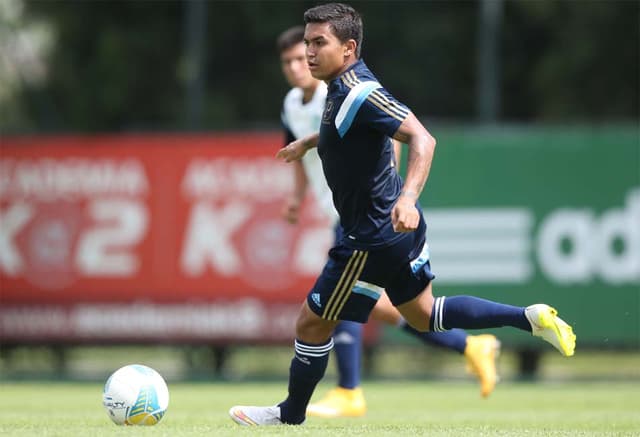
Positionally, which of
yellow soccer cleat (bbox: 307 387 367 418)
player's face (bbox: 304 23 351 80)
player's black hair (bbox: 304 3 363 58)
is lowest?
yellow soccer cleat (bbox: 307 387 367 418)

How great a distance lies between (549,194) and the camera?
50.3 feet

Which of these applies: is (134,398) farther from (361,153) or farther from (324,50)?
(324,50)

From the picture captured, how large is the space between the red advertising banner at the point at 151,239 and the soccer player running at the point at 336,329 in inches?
212

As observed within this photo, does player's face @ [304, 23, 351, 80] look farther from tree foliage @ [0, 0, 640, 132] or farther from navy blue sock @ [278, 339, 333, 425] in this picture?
tree foliage @ [0, 0, 640, 132]

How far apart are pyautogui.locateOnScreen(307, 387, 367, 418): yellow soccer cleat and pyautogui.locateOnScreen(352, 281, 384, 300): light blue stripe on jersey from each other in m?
2.30

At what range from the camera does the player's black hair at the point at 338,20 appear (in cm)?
708

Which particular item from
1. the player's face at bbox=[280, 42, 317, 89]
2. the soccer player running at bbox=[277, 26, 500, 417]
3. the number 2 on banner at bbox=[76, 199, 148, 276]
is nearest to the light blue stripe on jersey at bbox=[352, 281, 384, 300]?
the soccer player running at bbox=[277, 26, 500, 417]

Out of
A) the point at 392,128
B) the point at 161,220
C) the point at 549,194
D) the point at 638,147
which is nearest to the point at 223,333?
the point at 161,220

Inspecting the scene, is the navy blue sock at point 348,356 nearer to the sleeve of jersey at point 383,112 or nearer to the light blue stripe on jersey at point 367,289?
the light blue stripe on jersey at point 367,289

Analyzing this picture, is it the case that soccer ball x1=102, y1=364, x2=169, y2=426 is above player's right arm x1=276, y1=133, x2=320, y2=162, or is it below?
below

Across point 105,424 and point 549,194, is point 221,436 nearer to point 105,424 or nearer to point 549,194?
point 105,424

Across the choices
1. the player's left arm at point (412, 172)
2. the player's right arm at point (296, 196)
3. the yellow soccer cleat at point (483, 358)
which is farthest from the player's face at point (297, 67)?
the player's left arm at point (412, 172)

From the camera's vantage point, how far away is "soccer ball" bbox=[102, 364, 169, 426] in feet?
24.2

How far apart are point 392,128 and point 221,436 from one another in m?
1.75
